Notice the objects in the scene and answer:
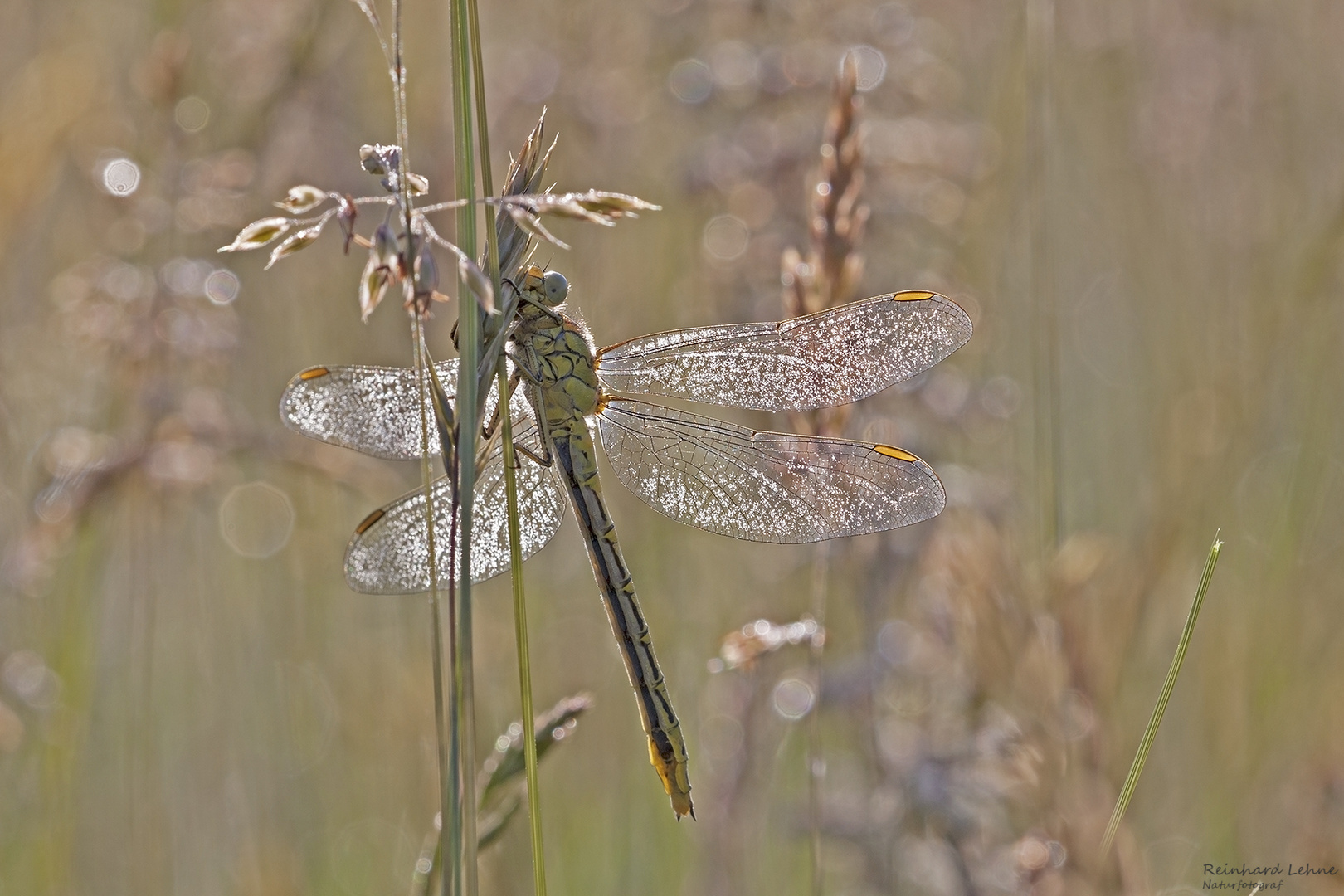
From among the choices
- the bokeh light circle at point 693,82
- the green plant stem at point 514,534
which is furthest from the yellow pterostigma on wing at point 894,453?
the bokeh light circle at point 693,82

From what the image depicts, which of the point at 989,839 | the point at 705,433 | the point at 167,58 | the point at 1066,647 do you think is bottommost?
the point at 989,839

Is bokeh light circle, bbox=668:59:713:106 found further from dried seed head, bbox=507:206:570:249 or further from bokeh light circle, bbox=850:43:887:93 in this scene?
dried seed head, bbox=507:206:570:249

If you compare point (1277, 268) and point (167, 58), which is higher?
point (167, 58)

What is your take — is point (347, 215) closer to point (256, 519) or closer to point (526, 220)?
point (526, 220)

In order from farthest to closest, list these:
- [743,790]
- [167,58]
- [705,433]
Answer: [743,790] → [167,58] → [705,433]

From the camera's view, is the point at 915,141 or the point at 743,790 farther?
the point at 915,141

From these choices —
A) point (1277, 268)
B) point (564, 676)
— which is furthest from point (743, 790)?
point (1277, 268)

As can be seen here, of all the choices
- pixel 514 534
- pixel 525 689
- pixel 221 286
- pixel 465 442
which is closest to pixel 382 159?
pixel 465 442

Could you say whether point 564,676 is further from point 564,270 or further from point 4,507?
point 4,507
